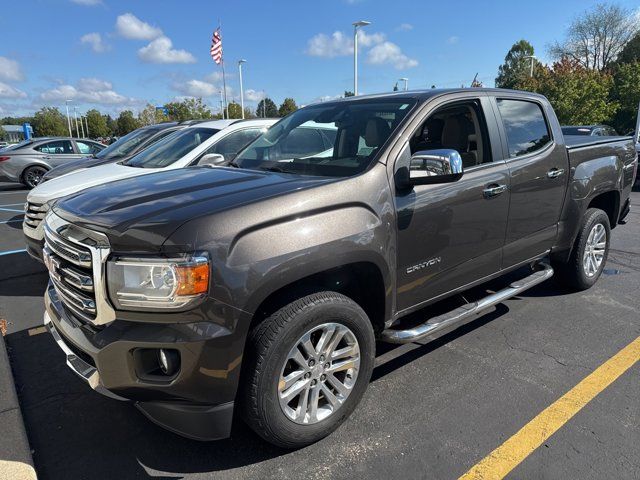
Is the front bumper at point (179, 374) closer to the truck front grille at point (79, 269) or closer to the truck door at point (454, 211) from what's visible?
the truck front grille at point (79, 269)

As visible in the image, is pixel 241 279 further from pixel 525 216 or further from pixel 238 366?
pixel 525 216

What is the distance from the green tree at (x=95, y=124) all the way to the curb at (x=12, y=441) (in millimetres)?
99329

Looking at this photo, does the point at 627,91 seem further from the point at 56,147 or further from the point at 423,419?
the point at 423,419

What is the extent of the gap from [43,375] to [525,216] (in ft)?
12.8

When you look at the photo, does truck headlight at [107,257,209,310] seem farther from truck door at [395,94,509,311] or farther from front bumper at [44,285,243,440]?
truck door at [395,94,509,311]

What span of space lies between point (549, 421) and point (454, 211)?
1396 mm

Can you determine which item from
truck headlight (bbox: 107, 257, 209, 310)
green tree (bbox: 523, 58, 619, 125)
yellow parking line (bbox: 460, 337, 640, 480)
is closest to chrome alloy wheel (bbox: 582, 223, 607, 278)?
yellow parking line (bbox: 460, 337, 640, 480)

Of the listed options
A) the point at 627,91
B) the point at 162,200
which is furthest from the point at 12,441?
the point at 627,91

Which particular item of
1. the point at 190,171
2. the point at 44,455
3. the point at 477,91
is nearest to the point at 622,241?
the point at 477,91

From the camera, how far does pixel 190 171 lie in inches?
133

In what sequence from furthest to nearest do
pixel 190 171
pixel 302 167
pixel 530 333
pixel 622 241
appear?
pixel 622 241 → pixel 530 333 → pixel 190 171 → pixel 302 167

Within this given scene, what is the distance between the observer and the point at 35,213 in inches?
211

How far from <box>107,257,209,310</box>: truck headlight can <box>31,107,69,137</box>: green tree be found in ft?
295

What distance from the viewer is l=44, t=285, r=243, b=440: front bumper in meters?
2.09
